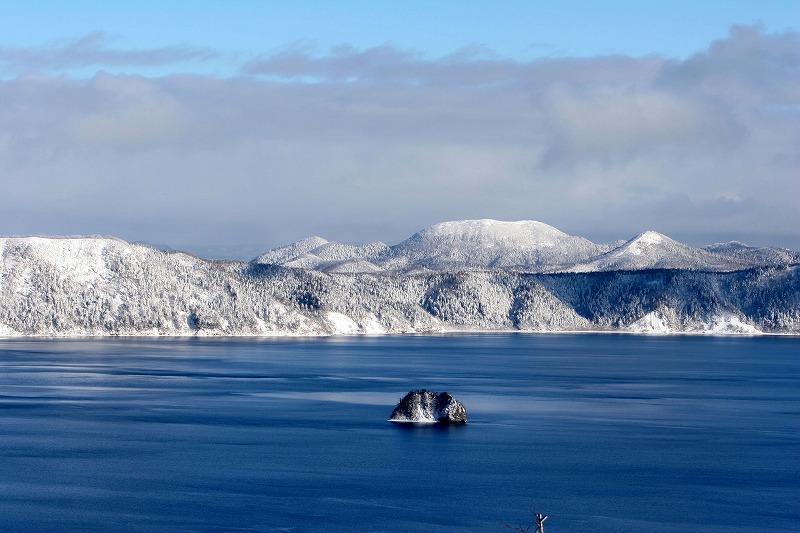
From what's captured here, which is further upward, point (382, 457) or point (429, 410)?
point (429, 410)

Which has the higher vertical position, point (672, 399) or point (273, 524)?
point (672, 399)

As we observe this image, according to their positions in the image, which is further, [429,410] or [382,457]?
[429,410]

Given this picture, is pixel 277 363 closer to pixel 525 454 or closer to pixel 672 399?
pixel 672 399

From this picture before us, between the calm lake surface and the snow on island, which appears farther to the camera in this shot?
the snow on island

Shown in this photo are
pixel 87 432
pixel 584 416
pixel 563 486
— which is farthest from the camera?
pixel 584 416

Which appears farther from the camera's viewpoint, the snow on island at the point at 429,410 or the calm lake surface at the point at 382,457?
the snow on island at the point at 429,410

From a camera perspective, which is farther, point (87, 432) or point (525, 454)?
point (87, 432)

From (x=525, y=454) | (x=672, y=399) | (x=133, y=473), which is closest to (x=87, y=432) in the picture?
(x=133, y=473)

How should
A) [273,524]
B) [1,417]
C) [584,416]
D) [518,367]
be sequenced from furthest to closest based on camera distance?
[518,367] < [584,416] < [1,417] < [273,524]
